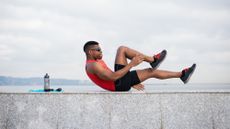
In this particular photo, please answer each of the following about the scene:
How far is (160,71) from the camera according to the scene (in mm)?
7797

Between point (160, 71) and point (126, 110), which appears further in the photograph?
point (160, 71)

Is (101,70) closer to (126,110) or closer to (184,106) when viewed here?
(126,110)

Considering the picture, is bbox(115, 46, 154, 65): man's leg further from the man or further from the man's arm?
the man's arm

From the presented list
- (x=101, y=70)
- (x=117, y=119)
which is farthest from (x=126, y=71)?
(x=117, y=119)

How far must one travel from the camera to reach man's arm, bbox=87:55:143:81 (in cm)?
717

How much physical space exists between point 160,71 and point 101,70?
4.64 feet

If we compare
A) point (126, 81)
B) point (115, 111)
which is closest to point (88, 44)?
point (126, 81)

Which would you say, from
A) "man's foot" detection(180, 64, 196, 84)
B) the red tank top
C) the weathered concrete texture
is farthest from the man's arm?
"man's foot" detection(180, 64, 196, 84)

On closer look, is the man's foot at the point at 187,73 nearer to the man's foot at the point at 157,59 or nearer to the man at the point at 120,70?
the man at the point at 120,70

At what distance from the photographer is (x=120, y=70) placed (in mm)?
7211

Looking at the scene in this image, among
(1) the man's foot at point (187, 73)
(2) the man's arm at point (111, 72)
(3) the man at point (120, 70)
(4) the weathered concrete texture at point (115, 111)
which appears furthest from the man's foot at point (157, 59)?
(4) the weathered concrete texture at point (115, 111)

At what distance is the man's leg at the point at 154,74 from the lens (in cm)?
780

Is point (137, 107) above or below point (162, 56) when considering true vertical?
below

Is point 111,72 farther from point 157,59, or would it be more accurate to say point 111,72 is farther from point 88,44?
point 157,59
